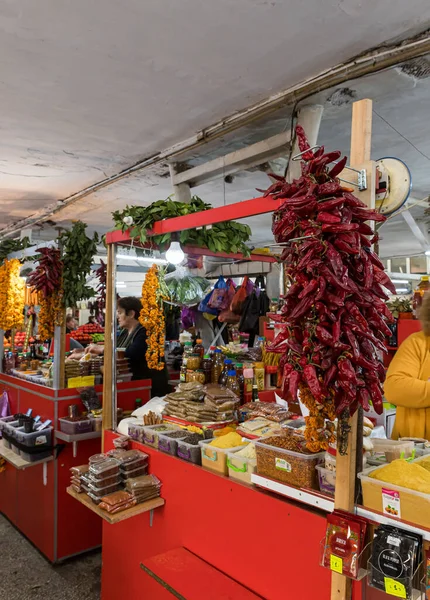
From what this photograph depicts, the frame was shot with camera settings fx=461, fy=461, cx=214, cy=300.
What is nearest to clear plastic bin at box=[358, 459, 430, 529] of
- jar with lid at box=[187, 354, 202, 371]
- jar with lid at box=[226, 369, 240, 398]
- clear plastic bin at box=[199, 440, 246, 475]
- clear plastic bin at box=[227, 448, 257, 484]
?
clear plastic bin at box=[227, 448, 257, 484]

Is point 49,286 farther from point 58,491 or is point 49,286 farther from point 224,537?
point 224,537

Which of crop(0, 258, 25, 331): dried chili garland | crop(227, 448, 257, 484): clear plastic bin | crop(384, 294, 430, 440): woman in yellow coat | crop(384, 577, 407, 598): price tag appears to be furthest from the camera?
crop(0, 258, 25, 331): dried chili garland

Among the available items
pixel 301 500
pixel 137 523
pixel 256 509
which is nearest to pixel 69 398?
pixel 137 523

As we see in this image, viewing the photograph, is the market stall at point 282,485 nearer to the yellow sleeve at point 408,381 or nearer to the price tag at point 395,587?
the price tag at point 395,587

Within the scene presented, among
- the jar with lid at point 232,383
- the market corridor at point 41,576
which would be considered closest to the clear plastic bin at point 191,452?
the jar with lid at point 232,383

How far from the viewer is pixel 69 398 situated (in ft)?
14.3

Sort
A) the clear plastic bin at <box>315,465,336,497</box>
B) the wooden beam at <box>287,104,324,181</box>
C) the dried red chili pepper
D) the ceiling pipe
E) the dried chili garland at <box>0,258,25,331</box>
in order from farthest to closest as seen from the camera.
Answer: the dried chili garland at <box>0,258,25,331</box> → the wooden beam at <box>287,104,324,181</box> → the ceiling pipe → the clear plastic bin at <box>315,465,336,497</box> → the dried red chili pepper

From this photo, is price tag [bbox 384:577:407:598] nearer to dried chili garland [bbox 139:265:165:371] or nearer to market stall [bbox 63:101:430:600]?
market stall [bbox 63:101:430:600]

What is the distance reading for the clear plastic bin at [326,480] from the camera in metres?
2.00

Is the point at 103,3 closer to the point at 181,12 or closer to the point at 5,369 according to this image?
the point at 181,12

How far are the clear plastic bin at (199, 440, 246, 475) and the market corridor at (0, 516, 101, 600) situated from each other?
2.05 m

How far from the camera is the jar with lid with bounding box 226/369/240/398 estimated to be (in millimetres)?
3538

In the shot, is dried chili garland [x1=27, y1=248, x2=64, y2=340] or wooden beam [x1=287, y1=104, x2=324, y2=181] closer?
wooden beam [x1=287, y1=104, x2=324, y2=181]

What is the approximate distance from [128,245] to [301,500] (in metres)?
2.29
